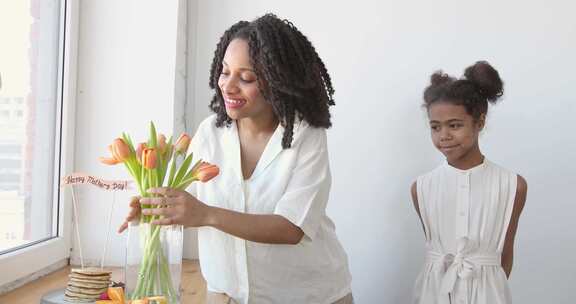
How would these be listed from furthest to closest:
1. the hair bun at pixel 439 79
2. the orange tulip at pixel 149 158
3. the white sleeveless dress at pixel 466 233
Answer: the hair bun at pixel 439 79
the white sleeveless dress at pixel 466 233
the orange tulip at pixel 149 158

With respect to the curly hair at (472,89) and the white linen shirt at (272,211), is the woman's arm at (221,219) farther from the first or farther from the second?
the curly hair at (472,89)

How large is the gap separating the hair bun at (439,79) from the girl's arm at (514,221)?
310 millimetres

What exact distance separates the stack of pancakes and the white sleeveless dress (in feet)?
2.83

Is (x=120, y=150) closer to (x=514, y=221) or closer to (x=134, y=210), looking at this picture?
(x=134, y=210)

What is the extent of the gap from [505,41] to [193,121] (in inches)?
36.6

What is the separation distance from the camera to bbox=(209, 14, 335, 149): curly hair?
118 centimetres

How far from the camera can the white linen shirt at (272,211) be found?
1.18 metres

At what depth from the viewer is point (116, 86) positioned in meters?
1.66

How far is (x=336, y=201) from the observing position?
182 cm

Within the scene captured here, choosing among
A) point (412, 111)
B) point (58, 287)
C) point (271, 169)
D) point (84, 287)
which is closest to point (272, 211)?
point (271, 169)

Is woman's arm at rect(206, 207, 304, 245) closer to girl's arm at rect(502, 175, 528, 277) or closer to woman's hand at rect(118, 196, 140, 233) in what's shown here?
woman's hand at rect(118, 196, 140, 233)

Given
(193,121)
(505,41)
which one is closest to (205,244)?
(193,121)

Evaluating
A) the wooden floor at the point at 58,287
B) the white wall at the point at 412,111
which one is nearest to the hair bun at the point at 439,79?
the white wall at the point at 412,111

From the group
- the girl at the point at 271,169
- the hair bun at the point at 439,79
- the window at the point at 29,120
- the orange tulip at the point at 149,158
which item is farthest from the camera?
the hair bun at the point at 439,79
